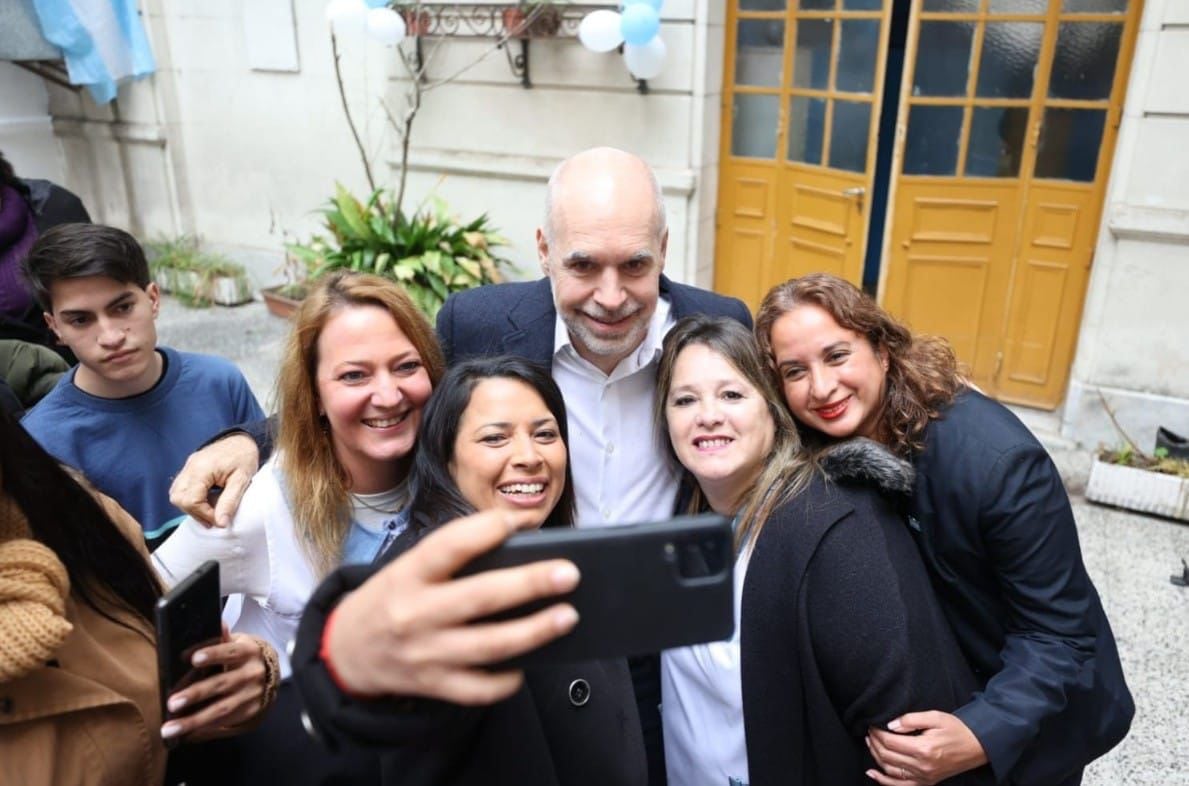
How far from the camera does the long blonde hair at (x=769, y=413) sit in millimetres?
1709

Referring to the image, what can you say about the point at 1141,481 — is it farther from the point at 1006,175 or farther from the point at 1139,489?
the point at 1006,175

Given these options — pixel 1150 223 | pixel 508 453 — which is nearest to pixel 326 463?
pixel 508 453

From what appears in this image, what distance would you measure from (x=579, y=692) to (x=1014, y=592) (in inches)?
39.7

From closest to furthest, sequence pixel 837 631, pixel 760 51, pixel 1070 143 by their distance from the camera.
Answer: pixel 837 631 → pixel 1070 143 → pixel 760 51

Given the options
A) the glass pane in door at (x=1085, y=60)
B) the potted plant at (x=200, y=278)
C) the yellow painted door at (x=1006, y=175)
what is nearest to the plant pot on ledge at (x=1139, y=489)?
the yellow painted door at (x=1006, y=175)

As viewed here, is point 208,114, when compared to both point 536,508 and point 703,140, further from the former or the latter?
point 536,508

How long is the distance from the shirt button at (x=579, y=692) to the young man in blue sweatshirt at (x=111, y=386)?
1.60 m

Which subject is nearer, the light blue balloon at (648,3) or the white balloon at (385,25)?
the light blue balloon at (648,3)

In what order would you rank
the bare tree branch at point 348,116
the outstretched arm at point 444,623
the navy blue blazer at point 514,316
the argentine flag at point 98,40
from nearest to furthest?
the outstretched arm at point 444,623 → the navy blue blazer at point 514,316 → the bare tree branch at point 348,116 → the argentine flag at point 98,40

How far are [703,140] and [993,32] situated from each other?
1.82 metres

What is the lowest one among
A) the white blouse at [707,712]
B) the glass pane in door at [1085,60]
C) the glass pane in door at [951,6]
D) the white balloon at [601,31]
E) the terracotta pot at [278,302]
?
the terracotta pot at [278,302]

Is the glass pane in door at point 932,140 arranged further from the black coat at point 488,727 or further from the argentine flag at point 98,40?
the argentine flag at point 98,40

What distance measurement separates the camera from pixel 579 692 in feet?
3.80

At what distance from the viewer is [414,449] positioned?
1754mm
